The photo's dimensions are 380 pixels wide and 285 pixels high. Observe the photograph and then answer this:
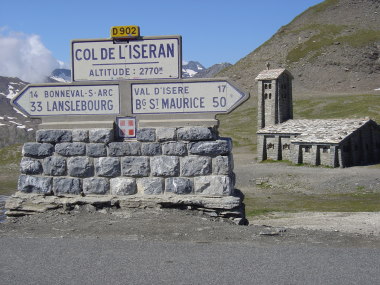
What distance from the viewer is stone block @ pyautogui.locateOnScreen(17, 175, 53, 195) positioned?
962 cm

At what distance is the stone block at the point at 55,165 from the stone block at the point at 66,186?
0.11 meters

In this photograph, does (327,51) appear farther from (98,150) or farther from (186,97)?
(98,150)

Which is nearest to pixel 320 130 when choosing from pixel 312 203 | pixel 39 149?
pixel 312 203

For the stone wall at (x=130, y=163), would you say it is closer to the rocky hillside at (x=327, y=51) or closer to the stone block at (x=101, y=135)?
the stone block at (x=101, y=135)

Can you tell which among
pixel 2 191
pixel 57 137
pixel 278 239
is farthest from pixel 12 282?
pixel 2 191

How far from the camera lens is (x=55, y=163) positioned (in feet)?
31.4

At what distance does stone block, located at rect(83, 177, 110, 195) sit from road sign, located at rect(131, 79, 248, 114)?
1404 millimetres

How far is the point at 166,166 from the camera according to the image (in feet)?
30.3

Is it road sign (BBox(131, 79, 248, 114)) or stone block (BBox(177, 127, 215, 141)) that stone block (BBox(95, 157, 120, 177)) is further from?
stone block (BBox(177, 127, 215, 141))

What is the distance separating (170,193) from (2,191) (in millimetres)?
30029

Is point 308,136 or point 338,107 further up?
point 338,107

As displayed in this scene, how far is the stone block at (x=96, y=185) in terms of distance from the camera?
9.44 metres

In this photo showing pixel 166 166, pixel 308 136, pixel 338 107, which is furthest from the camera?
pixel 338 107

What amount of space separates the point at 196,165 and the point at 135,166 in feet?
3.67
